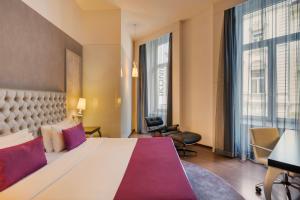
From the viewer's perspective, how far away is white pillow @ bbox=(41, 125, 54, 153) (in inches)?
106

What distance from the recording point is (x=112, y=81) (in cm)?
471

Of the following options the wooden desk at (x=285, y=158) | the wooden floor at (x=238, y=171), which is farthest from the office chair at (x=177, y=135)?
the wooden desk at (x=285, y=158)

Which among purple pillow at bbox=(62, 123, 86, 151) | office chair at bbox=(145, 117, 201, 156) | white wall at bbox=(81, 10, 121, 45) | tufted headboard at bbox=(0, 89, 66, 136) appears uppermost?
white wall at bbox=(81, 10, 121, 45)

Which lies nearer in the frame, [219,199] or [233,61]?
[219,199]

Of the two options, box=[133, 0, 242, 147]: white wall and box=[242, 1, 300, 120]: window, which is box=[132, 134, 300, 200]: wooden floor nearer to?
box=[133, 0, 242, 147]: white wall

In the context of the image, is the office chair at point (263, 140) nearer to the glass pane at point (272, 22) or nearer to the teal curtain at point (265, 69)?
the teal curtain at point (265, 69)

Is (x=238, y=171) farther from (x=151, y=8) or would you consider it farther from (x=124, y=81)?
(x=151, y=8)

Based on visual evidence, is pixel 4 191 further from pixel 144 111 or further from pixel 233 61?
pixel 144 111

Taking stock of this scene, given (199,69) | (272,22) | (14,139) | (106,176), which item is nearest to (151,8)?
(199,69)

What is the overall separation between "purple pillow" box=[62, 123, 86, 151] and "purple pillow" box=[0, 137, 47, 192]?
0.65 m

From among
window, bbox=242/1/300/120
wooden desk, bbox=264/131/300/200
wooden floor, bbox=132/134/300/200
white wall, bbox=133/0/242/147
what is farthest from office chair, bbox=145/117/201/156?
wooden desk, bbox=264/131/300/200

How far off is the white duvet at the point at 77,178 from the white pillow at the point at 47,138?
0.37m

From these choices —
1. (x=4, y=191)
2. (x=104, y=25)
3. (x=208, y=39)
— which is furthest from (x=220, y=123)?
(x=4, y=191)

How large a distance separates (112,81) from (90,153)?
2.51 meters
